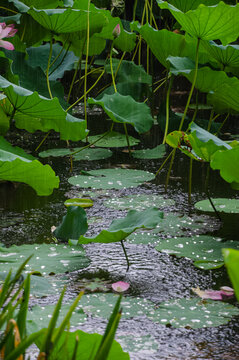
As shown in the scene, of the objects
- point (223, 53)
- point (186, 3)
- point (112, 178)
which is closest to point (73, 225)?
point (112, 178)

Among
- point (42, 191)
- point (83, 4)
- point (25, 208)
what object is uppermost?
point (83, 4)

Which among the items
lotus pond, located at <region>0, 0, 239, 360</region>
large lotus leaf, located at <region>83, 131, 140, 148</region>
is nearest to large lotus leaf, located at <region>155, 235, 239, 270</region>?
lotus pond, located at <region>0, 0, 239, 360</region>

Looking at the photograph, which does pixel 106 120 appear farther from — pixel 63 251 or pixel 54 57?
pixel 63 251

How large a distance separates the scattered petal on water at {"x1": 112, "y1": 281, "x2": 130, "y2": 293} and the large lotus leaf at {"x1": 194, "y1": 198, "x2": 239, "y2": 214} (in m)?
0.63

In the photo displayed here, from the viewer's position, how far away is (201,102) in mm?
4117

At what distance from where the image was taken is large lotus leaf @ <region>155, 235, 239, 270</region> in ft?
5.36

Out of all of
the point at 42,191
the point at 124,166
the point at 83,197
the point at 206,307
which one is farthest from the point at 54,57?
the point at 206,307

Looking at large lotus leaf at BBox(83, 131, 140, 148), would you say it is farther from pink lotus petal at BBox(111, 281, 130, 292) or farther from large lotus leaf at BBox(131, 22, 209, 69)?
pink lotus petal at BBox(111, 281, 130, 292)

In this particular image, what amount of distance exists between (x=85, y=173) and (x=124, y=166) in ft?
0.78

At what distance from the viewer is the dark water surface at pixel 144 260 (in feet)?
4.09

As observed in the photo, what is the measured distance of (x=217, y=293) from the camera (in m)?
1.48

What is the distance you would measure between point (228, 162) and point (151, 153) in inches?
48.4

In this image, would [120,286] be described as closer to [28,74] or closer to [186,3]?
[28,74]

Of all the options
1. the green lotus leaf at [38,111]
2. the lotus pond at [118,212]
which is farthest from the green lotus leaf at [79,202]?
the green lotus leaf at [38,111]
